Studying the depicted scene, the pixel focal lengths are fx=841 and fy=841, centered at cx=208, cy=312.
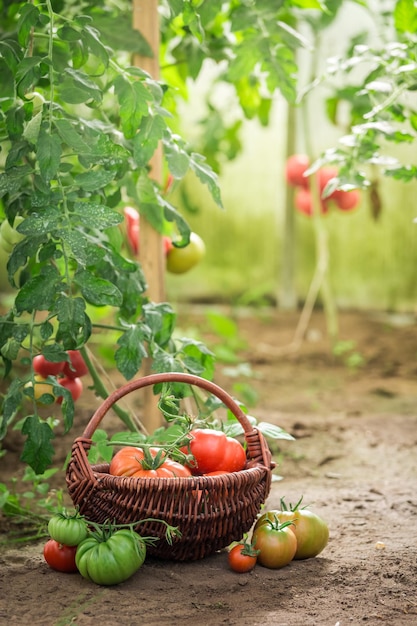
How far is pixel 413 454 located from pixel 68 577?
1299 millimetres

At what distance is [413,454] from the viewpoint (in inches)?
102

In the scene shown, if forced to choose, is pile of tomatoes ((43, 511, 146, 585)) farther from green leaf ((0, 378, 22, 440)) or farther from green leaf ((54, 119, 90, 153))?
green leaf ((54, 119, 90, 153))

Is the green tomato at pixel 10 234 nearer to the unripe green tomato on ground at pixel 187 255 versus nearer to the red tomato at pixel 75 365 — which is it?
the red tomato at pixel 75 365

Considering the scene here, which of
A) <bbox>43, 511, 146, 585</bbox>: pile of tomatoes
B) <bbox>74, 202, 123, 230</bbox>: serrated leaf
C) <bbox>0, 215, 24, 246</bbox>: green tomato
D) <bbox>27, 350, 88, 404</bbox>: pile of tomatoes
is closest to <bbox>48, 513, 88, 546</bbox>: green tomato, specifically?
<bbox>43, 511, 146, 585</bbox>: pile of tomatoes

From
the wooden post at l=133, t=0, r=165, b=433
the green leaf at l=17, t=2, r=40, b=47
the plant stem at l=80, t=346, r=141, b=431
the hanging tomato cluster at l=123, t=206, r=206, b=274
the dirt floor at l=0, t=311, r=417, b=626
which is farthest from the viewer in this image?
the hanging tomato cluster at l=123, t=206, r=206, b=274

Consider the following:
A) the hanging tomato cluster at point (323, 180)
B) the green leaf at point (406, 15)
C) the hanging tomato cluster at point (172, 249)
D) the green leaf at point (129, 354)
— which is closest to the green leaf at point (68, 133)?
the green leaf at point (129, 354)

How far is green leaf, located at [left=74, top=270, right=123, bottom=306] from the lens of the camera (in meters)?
1.71

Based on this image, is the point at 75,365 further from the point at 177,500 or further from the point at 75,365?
the point at 177,500

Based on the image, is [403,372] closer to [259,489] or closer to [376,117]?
[376,117]

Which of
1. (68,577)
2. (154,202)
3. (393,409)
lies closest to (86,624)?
(68,577)

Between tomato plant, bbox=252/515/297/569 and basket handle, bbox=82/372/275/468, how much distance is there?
5.3 inches

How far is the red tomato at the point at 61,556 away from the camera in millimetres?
1678

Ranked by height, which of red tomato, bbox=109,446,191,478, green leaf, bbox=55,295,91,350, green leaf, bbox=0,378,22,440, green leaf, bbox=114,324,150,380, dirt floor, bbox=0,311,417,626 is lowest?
dirt floor, bbox=0,311,417,626

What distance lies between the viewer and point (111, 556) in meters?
1.57
